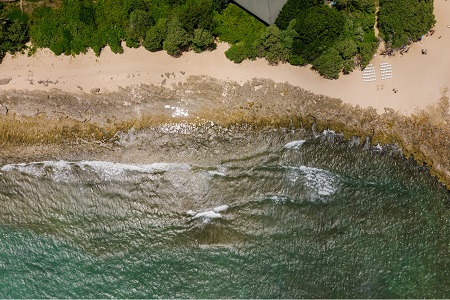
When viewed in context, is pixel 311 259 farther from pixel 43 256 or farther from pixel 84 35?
pixel 84 35

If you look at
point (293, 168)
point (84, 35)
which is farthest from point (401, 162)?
point (84, 35)

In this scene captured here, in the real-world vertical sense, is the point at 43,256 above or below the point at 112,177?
below

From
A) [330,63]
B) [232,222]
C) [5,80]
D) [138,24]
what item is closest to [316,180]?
[232,222]

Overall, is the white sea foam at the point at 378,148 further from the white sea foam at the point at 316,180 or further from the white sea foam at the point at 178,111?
the white sea foam at the point at 178,111

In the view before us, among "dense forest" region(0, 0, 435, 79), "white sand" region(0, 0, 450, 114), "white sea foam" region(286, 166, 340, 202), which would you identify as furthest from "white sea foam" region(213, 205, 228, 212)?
"dense forest" region(0, 0, 435, 79)

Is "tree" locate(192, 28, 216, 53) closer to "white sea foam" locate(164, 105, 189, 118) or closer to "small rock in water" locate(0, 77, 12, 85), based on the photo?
"white sea foam" locate(164, 105, 189, 118)

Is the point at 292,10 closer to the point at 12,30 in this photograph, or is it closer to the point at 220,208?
the point at 220,208
